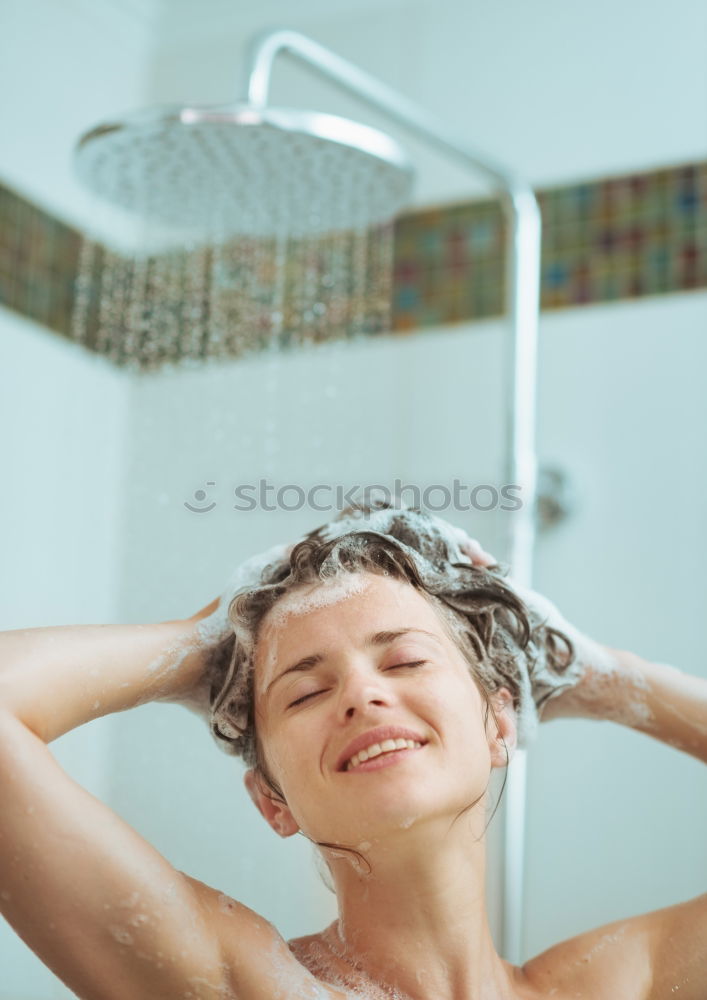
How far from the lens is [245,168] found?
1.51 metres

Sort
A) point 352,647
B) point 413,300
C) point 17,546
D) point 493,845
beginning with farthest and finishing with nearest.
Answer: point 413,300, point 17,546, point 493,845, point 352,647

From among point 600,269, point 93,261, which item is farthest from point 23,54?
point 600,269

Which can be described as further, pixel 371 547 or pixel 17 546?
pixel 17 546

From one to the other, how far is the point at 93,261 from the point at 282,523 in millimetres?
590

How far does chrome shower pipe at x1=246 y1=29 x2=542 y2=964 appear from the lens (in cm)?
161

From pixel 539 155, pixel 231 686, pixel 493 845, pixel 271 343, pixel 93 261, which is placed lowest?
pixel 493 845

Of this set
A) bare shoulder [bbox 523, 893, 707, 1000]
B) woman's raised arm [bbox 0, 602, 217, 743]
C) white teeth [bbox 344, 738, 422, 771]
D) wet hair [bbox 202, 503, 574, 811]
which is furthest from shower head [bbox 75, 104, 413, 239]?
bare shoulder [bbox 523, 893, 707, 1000]

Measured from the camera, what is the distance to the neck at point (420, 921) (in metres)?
1.01

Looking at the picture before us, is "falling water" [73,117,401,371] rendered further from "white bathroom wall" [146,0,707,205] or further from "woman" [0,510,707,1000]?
"woman" [0,510,707,1000]

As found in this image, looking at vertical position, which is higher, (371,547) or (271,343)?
(271,343)

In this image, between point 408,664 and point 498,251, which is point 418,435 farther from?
point 408,664

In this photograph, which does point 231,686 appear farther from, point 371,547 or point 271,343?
point 271,343

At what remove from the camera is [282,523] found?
1.96m

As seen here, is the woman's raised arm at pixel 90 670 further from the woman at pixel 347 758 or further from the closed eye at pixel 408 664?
the closed eye at pixel 408 664
